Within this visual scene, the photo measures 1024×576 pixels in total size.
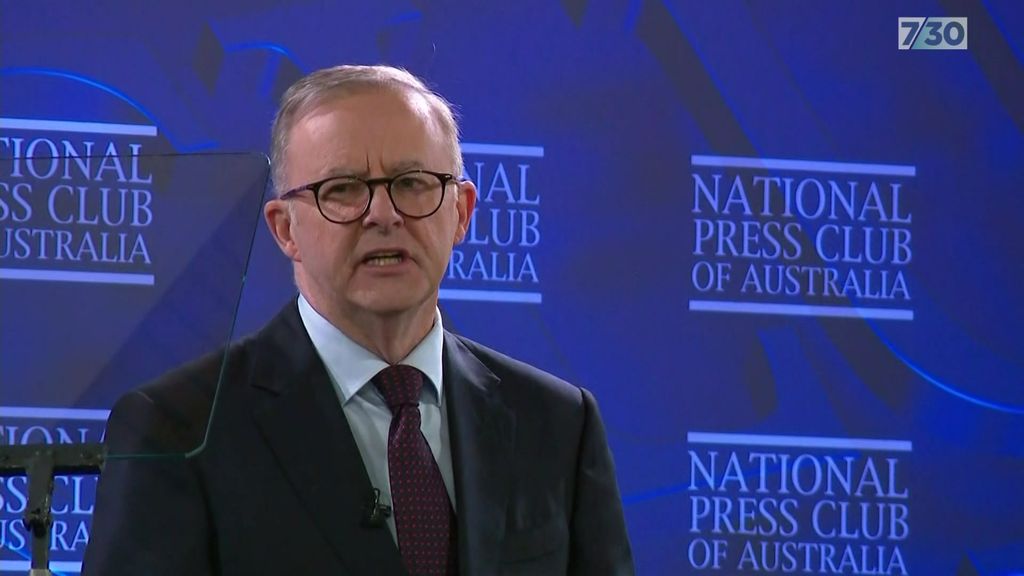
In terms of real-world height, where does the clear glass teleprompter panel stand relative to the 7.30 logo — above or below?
below

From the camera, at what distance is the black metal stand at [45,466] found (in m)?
1.34

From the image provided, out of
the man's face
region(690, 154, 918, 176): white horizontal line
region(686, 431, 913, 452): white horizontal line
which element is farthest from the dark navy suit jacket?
region(690, 154, 918, 176): white horizontal line

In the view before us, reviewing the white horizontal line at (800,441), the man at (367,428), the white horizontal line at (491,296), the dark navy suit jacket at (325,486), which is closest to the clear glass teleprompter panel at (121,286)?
the dark navy suit jacket at (325,486)

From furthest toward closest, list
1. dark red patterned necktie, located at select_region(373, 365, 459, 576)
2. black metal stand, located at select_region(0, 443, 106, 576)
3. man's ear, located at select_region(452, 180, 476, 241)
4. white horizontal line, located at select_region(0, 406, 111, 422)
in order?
man's ear, located at select_region(452, 180, 476, 241) → dark red patterned necktie, located at select_region(373, 365, 459, 576) → white horizontal line, located at select_region(0, 406, 111, 422) → black metal stand, located at select_region(0, 443, 106, 576)

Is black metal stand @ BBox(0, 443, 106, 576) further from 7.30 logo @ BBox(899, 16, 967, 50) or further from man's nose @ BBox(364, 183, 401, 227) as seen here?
7.30 logo @ BBox(899, 16, 967, 50)

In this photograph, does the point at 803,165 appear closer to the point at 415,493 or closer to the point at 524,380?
the point at 524,380

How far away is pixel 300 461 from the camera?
6.65 feet

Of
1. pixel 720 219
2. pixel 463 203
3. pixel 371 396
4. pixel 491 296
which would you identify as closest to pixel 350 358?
pixel 371 396

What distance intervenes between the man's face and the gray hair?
0.05ft

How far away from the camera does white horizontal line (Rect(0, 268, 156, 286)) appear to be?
1.50 meters

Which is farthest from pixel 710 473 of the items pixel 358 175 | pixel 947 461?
pixel 358 175

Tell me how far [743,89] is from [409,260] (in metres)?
1.78

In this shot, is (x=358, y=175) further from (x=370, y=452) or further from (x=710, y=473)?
(x=710, y=473)

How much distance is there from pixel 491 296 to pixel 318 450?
4.89ft
